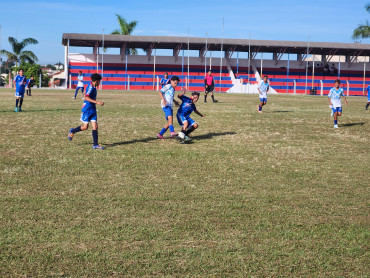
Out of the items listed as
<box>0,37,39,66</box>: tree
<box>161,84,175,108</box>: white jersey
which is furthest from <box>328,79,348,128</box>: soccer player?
<box>0,37,39,66</box>: tree

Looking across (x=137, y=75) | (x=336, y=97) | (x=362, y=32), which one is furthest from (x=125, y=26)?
(x=336, y=97)

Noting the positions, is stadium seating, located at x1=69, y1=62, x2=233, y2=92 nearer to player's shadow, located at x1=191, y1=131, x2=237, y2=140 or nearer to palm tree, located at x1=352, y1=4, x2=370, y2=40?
palm tree, located at x1=352, y1=4, x2=370, y2=40

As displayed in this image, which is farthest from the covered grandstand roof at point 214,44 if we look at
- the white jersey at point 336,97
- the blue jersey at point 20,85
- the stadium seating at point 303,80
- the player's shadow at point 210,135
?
the player's shadow at point 210,135

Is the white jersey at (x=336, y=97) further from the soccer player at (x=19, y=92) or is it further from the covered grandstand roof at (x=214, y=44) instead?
the covered grandstand roof at (x=214, y=44)

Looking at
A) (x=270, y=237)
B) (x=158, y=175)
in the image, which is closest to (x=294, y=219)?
(x=270, y=237)

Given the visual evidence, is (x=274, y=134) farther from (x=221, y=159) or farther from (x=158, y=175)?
(x=158, y=175)

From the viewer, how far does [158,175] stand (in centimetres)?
803

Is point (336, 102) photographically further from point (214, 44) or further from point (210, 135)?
point (214, 44)

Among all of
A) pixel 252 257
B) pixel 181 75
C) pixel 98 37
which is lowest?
pixel 252 257

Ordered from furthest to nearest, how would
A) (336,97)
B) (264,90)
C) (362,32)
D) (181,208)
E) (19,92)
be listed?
(362,32)
(264,90)
(19,92)
(336,97)
(181,208)

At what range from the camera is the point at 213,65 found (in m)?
61.8

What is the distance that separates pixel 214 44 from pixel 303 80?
13.6m

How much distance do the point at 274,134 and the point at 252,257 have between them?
9.60 m

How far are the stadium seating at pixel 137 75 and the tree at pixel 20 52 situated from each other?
41.3 feet
